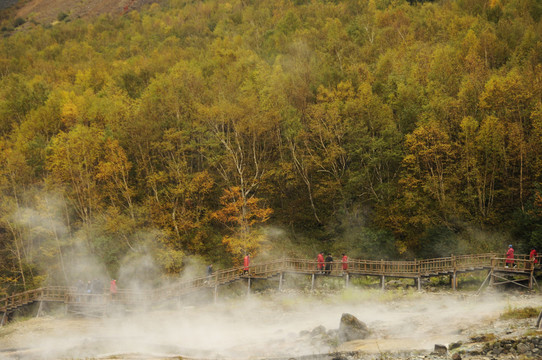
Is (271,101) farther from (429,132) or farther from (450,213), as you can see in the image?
(450,213)

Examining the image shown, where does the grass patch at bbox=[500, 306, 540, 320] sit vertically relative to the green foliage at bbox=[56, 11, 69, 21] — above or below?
below

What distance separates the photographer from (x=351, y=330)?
785 inches

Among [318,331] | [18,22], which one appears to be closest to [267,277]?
[318,331]

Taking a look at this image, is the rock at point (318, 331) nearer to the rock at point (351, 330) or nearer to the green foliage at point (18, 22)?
the rock at point (351, 330)

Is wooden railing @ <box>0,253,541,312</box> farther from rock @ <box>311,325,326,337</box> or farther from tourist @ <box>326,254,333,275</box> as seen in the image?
rock @ <box>311,325,326,337</box>

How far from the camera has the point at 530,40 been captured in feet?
142

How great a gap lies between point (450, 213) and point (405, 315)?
43.2 ft

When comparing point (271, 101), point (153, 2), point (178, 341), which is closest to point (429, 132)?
point (271, 101)

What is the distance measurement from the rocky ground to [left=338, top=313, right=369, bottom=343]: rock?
18cm

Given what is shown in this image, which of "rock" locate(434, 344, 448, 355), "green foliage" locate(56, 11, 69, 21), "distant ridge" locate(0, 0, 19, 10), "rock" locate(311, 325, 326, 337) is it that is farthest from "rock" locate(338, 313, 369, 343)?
"distant ridge" locate(0, 0, 19, 10)

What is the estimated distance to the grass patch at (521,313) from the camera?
19562 mm

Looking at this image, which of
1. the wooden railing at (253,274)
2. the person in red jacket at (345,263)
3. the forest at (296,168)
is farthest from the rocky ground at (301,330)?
the forest at (296,168)

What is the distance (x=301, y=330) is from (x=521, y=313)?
9819 mm

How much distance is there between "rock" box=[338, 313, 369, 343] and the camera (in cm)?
1977
